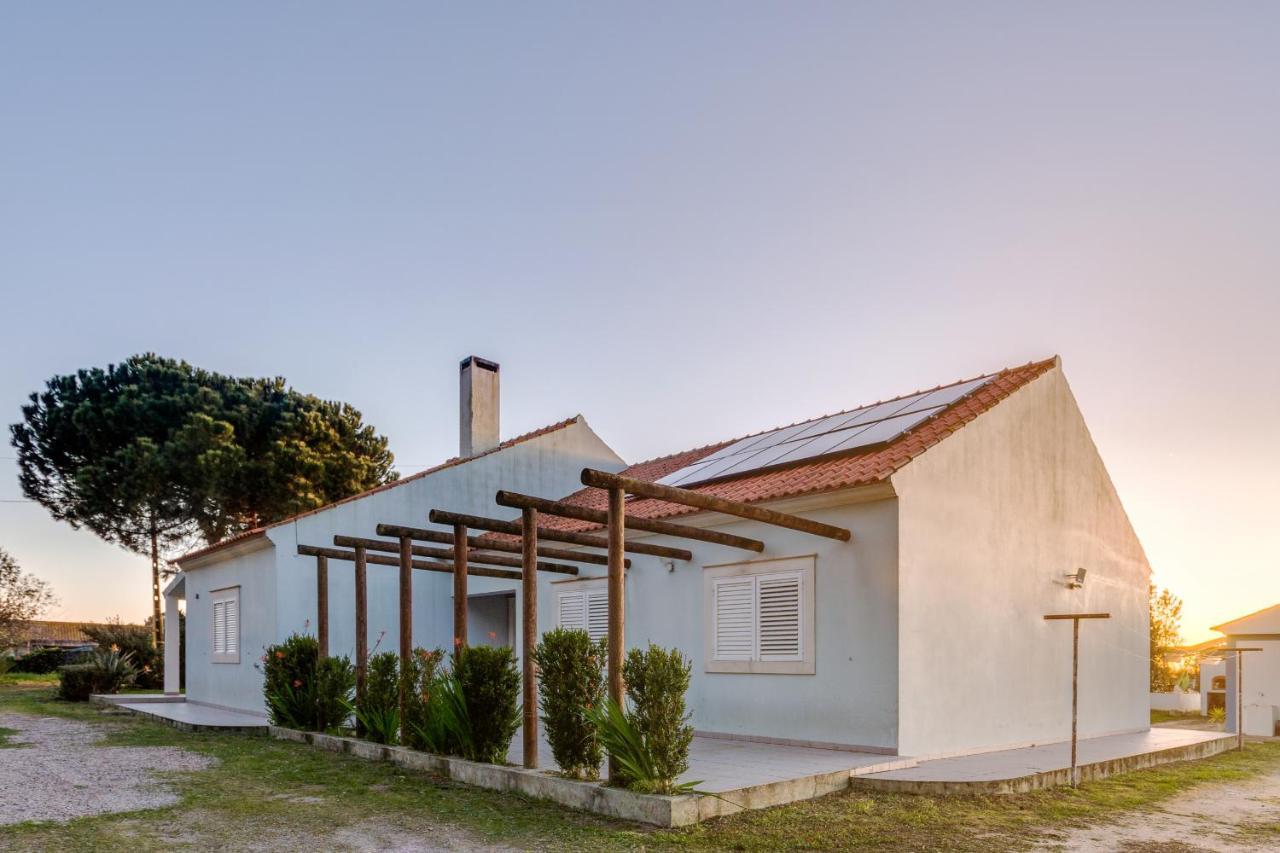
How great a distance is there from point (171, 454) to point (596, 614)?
69.6ft

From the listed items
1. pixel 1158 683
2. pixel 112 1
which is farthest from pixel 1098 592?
pixel 1158 683

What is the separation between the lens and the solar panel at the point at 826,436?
13.5 m

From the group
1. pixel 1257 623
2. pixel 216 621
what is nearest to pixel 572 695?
pixel 216 621

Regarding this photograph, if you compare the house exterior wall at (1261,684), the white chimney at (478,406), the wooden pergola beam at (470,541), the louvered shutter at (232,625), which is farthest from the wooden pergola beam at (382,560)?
the house exterior wall at (1261,684)

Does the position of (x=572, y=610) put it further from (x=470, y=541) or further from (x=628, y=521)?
(x=628, y=521)

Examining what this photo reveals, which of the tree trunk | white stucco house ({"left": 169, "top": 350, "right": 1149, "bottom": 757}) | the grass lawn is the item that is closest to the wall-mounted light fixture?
white stucco house ({"left": 169, "top": 350, "right": 1149, "bottom": 757})

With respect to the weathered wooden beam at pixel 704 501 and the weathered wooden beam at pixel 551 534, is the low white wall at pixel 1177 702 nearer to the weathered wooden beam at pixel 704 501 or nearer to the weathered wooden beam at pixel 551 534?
the weathered wooden beam at pixel 551 534

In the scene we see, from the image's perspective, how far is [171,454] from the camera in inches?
1222

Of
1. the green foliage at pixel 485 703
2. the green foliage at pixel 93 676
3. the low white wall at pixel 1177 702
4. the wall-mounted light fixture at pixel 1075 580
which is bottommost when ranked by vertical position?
the low white wall at pixel 1177 702

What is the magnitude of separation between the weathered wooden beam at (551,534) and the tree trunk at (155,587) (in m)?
24.6

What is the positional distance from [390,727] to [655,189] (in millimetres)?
9375

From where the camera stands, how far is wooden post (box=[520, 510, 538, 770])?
970cm

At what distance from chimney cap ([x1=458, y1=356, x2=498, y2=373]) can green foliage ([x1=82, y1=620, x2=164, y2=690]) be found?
46.4 feet

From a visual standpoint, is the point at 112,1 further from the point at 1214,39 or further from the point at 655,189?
the point at 1214,39
